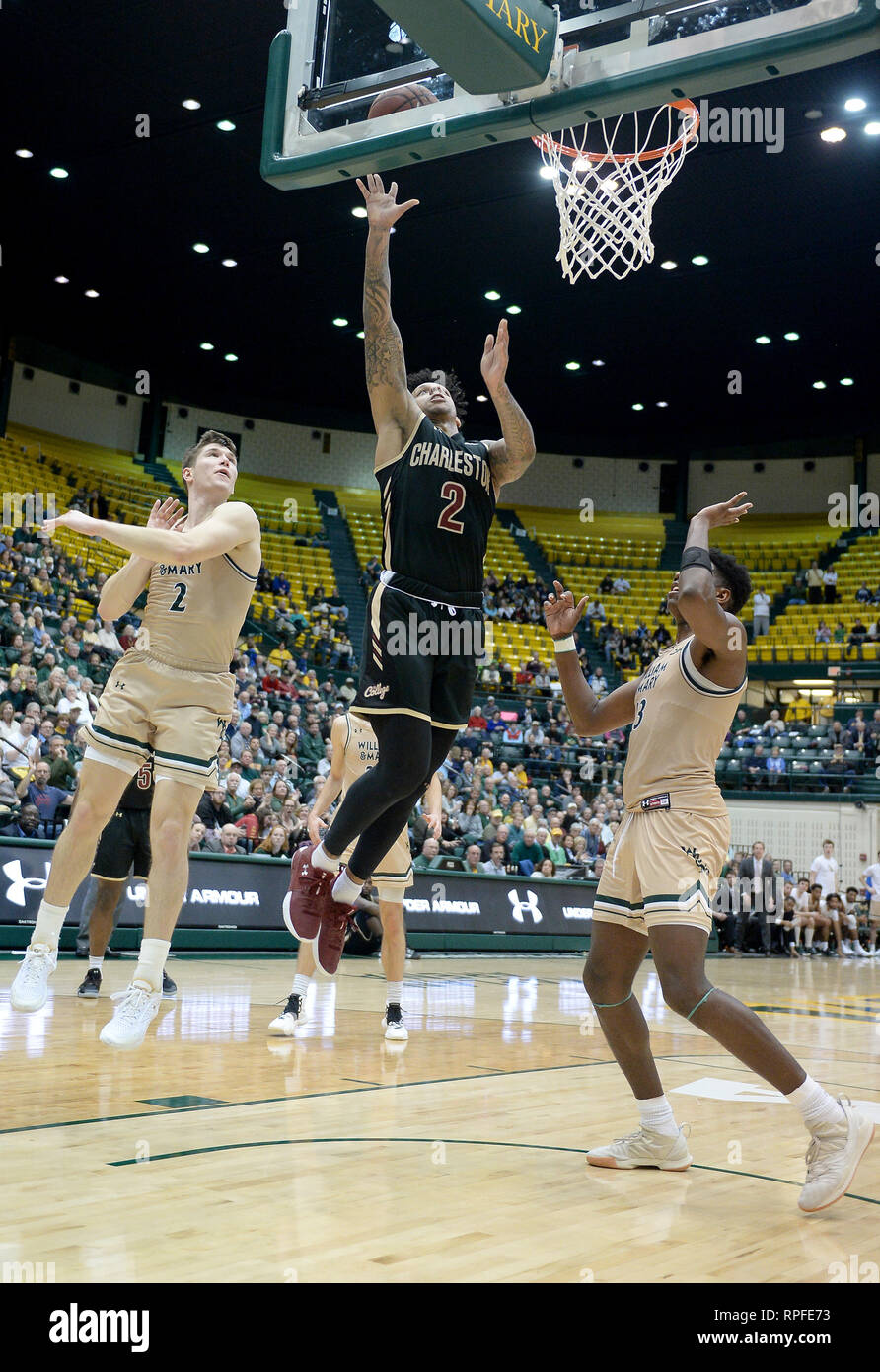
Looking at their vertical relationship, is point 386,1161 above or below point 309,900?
below

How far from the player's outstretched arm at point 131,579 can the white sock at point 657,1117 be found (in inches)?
116

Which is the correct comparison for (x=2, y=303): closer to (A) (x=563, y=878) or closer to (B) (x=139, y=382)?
(B) (x=139, y=382)

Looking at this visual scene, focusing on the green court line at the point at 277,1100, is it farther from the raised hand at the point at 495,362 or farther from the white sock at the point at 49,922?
the raised hand at the point at 495,362

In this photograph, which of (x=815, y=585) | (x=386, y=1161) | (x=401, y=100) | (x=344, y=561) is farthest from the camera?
(x=815, y=585)

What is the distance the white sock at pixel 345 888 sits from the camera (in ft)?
16.2

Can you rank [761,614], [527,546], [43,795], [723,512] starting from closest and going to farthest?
[723,512] → [43,795] → [761,614] → [527,546]

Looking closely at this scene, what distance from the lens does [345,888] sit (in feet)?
16.3

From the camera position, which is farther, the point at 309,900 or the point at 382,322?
the point at 309,900

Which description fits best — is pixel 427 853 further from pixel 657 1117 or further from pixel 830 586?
pixel 830 586

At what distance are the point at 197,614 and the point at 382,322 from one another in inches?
56.2

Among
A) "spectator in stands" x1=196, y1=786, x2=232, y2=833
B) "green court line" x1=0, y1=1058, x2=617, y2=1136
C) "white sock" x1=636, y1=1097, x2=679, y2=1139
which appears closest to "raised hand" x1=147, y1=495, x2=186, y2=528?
"green court line" x1=0, y1=1058, x2=617, y2=1136

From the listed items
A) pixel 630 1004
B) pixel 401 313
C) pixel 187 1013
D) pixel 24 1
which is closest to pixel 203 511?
pixel 630 1004

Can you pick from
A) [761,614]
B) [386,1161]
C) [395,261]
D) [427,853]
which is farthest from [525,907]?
[761,614]

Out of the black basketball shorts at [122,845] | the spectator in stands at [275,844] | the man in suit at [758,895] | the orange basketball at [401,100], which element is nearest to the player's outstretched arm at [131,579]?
the orange basketball at [401,100]
